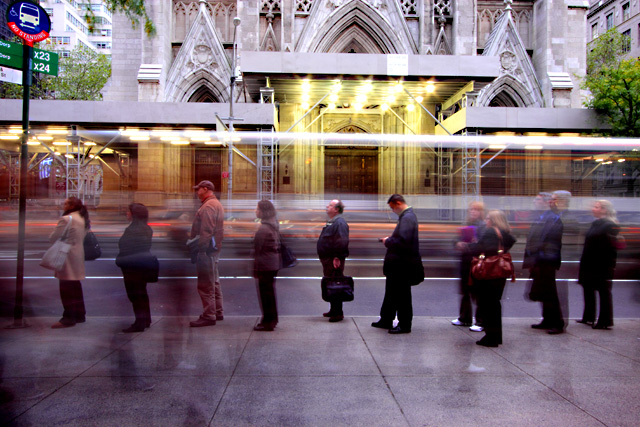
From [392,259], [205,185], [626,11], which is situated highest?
[626,11]

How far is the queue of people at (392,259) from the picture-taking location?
5.71m

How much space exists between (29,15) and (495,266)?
22.4 feet

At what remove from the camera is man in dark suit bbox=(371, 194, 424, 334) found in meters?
5.68

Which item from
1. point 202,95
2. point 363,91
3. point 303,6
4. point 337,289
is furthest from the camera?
point 202,95

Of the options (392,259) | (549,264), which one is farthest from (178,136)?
(549,264)

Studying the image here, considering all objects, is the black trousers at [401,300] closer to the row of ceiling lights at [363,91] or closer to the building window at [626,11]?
the row of ceiling lights at [363,91]

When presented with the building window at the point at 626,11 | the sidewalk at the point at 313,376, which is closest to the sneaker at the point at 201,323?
the sidewalk at the point at 313,376

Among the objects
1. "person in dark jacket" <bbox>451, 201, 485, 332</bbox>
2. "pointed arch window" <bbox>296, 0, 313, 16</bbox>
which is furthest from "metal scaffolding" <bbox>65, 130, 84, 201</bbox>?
"pointed arch window" <bbox>296, 0, 313, 16</bbox>

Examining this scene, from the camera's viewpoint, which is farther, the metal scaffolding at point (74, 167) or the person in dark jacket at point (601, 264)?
the metal scaffolding at point (74, 167)

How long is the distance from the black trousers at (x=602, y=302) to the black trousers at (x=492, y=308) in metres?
1.82

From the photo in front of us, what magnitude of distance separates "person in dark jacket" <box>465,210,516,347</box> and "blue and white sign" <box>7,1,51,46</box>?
650 cm

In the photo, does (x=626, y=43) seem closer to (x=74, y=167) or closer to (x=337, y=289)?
(x=337, y=289)

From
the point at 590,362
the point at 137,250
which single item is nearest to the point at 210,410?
the point at 137,250

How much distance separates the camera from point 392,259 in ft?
18.9
